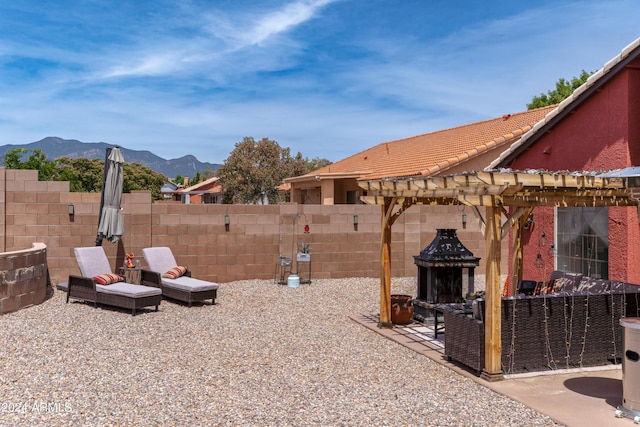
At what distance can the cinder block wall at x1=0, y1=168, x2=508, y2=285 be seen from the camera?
12898 millimetres

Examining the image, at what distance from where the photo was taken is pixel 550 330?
7094 millimetres

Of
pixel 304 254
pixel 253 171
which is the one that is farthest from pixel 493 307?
pixel 253 171

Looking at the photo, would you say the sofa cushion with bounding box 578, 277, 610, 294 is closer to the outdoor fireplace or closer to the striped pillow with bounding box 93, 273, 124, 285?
the outdoor fireplace

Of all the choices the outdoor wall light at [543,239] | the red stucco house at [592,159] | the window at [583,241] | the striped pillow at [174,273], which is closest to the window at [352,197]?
the red stucco house at [592,159]

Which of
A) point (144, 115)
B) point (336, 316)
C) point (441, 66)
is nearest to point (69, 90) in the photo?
point (144, 115)

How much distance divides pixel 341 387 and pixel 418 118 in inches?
1630

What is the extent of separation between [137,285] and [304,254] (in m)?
5.03

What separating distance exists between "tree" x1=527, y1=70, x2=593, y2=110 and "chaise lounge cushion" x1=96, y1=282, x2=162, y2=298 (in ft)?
96.9

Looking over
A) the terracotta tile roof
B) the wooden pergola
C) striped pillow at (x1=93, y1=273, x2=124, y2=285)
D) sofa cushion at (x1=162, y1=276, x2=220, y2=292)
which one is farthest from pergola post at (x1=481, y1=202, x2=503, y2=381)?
the terracotta tile roof

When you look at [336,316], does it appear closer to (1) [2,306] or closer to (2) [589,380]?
(2) [589,380]

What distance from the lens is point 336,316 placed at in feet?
35.0

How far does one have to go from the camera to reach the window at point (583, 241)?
33.3 feet

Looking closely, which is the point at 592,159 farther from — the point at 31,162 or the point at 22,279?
the point at 31,162

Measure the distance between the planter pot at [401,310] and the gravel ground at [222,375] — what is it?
69 centimetres
